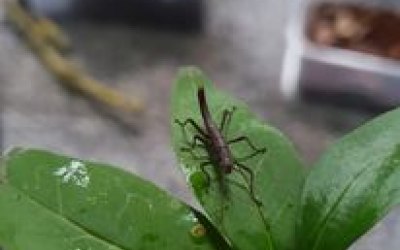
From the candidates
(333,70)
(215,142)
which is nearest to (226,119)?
(215,142)

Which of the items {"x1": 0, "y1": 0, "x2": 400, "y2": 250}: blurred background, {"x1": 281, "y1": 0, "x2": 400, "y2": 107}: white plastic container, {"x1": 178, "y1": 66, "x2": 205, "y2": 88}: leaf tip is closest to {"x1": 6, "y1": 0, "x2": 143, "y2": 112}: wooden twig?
{"x1": 0, "y1": 0, "x2": 400, "y2": 250}: blurred background

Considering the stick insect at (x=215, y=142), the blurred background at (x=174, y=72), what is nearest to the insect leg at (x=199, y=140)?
the stick insect at (x=215, y=142)

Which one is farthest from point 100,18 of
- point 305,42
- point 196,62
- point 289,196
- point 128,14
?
point 289,196

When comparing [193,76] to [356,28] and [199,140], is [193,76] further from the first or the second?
[356,28]

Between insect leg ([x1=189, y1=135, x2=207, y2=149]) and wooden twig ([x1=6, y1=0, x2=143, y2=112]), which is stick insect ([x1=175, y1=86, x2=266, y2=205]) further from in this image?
wooden twig ([x1=6, y1=0, x2=143, y2=112])

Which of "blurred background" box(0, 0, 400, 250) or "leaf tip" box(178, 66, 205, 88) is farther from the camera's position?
"blurred background" box(0, 0, 400, 250)

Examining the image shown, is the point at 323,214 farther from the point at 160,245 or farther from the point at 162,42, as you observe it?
the point at 162,42

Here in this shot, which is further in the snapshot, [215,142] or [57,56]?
[57,56]
